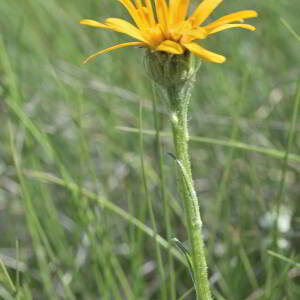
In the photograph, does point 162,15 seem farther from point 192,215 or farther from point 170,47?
point 192,215

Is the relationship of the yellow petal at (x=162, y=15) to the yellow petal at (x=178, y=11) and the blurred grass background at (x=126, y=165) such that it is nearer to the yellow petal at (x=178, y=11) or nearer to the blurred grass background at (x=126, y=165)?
the yellow petal at (x=178, y=11)

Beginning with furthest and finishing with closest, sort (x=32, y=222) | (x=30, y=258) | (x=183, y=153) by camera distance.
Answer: (x=30, y=258)
(x=32, y=222)
(x=183, y=153)

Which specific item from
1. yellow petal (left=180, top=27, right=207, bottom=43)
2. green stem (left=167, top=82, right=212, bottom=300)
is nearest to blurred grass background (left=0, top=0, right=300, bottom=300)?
green stem (left=167, top=82, right=212, bottom=300)

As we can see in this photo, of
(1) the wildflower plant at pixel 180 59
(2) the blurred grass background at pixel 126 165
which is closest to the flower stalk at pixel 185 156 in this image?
(1) the wildflower plant at pixel 180 59

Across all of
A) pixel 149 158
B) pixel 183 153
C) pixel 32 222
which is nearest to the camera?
pixel 183 153

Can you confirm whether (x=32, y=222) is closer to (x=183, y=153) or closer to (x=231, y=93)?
(x=183, y=153)

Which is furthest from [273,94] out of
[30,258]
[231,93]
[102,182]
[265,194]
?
[30,258]

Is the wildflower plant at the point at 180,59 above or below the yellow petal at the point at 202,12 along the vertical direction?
below
